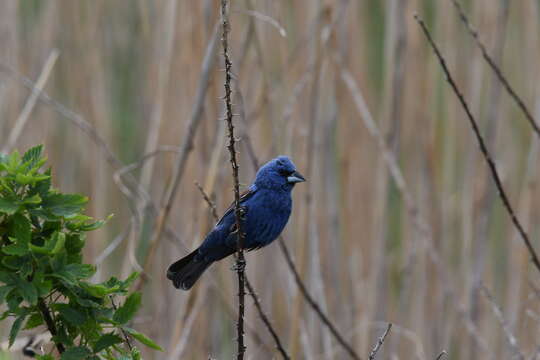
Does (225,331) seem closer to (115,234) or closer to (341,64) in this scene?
(115,234)

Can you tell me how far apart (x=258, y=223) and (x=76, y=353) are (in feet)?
3.47

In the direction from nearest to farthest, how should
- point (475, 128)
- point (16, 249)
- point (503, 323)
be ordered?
point (16, 249) < point (475, 128) < point (503, 323)

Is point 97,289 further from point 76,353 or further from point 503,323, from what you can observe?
point 503,323

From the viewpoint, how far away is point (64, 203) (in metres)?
1.08

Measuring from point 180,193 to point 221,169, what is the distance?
1.39 ft

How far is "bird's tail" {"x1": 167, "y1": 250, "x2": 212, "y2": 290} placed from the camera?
6.70 ft

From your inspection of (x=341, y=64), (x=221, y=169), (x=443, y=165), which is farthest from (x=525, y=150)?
(x=221, y=169)

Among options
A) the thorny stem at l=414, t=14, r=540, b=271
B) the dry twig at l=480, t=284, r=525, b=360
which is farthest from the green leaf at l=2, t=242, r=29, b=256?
the dry twig at l=480, t=284, r=525, b=360

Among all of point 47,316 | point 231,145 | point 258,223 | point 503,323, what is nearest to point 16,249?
point 47,316

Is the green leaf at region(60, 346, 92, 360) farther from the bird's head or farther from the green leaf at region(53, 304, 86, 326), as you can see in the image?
the bird's head

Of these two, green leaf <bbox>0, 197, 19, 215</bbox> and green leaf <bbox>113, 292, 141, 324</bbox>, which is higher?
green leaf <bbox>0, 197, 19, 215</bbox>

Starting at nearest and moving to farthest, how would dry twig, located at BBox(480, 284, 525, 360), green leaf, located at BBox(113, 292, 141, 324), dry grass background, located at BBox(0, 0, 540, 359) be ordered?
green leaf, located at BBox(113, 292, 141, 324)
dry twig, located at BBox(480, 284, 525, 360)
dry grass background, located at BBox(0, 0, 540, 359)

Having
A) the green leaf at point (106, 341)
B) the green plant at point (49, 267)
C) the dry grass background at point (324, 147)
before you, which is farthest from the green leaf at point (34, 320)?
the dry grass background at point (324, 147)

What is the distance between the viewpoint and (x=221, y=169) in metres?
2.67
